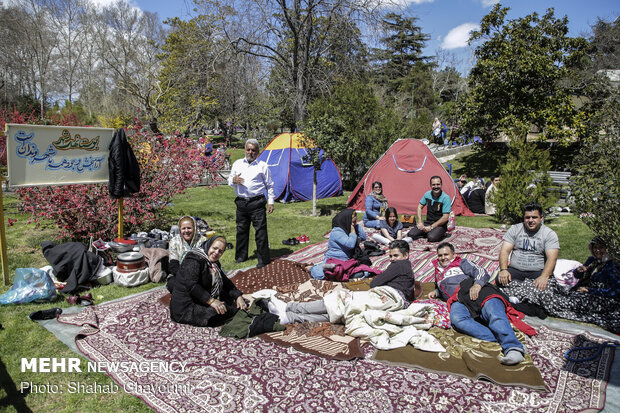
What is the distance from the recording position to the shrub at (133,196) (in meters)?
6.70

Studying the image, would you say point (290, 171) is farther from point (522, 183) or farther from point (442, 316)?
point (442, 316)

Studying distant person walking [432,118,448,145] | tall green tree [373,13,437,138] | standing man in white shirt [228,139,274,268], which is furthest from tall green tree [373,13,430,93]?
standing man in white shirt [228,139,274,268]

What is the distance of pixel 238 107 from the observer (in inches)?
894

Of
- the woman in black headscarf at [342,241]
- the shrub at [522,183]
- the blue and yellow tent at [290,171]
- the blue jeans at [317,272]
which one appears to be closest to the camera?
the blue jeans at [317,272]

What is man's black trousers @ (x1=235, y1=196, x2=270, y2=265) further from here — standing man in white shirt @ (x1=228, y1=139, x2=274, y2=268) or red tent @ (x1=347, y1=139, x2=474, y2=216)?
red tent @ (x1=347, y1=139, x2=474, y2=216)

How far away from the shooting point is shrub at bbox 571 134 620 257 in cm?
352

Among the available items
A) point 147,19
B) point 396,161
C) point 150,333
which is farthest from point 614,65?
point 147,19

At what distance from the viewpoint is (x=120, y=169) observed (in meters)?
6.03

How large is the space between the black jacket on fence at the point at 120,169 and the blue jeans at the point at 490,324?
4.86m

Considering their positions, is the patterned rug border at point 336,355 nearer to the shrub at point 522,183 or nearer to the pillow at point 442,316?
the pillow at point 442,316

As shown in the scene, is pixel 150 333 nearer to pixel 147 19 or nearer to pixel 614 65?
pixel 614 65

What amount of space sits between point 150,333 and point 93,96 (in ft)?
129

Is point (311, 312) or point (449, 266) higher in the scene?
point (449, 266)

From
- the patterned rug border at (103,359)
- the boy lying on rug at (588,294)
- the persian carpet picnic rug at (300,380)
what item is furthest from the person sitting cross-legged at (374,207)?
the patterned rug border at (103,359)
